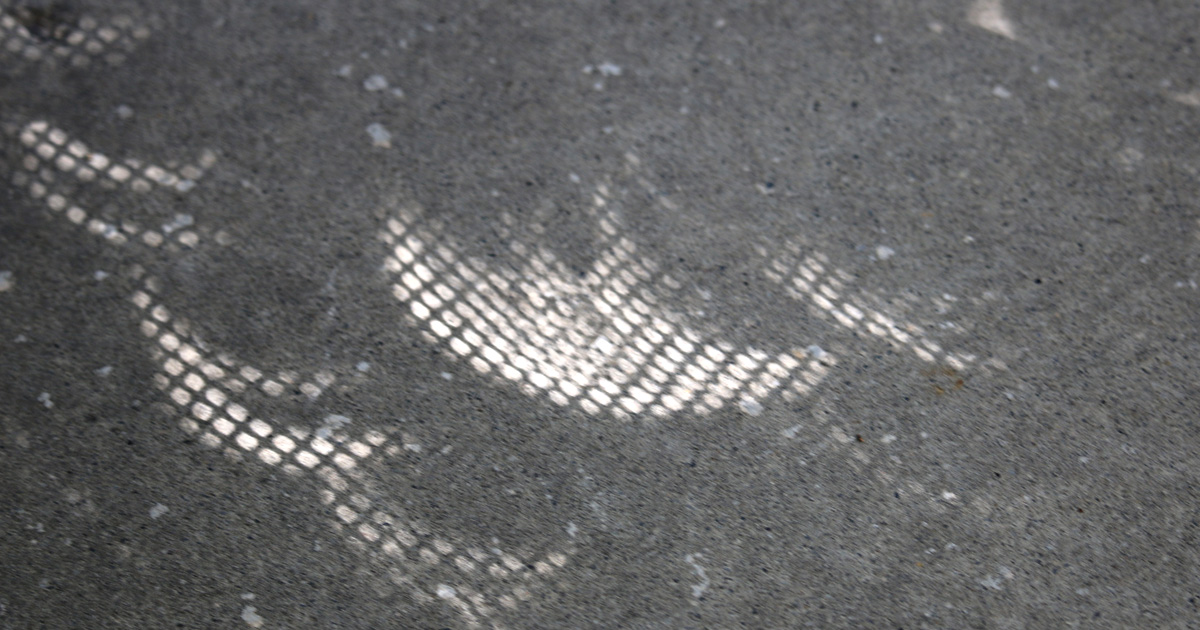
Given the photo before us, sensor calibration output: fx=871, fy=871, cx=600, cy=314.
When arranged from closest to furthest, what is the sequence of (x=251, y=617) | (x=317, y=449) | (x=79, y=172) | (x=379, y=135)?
(x=251, y=617) → (x=317, y=449) → (x=79, y=172) → (x=379, y=135)

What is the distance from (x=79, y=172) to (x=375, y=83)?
1.17 m

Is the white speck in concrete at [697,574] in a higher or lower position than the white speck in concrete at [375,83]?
lower

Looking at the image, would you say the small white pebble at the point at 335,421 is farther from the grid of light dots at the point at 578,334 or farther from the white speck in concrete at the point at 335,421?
the grid of light dots at the point at 578,334

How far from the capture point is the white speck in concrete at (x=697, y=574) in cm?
249

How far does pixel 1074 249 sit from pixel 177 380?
3.15 metres

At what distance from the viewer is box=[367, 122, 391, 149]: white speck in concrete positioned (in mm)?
3410

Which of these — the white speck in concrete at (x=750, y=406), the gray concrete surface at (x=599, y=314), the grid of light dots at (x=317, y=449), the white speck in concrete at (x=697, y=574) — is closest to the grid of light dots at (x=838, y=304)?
the gray concrete surface at (x=599, y=314)

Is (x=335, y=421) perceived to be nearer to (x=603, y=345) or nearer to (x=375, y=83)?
(x=603, y=345)

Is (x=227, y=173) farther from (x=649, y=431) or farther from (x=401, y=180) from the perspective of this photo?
(x=649, y=431)

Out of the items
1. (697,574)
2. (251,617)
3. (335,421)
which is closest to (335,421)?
(335,421)

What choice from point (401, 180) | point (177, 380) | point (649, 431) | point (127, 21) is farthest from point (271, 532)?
point (127, 21)

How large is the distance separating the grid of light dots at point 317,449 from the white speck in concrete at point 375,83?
1.14 m

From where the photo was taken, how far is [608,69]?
12.0 ft

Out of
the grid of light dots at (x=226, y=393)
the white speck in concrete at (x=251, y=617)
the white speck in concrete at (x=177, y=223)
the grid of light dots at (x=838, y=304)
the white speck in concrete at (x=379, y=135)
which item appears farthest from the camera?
the white speck in concrete at (x=379, y=135)
